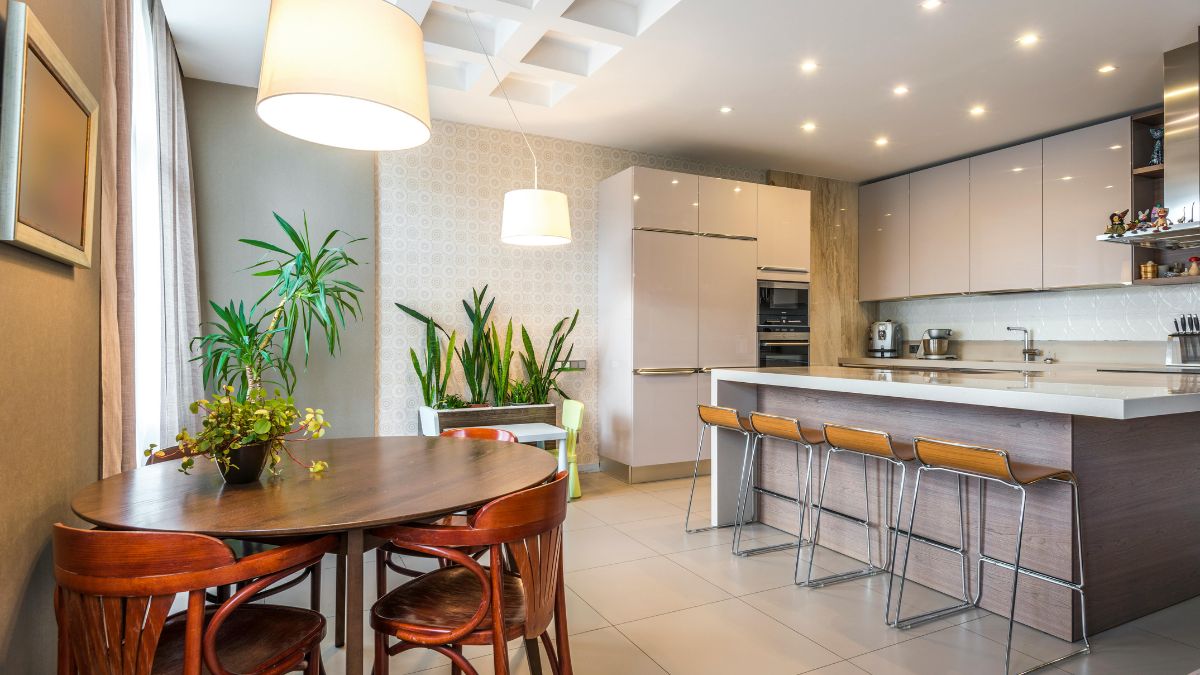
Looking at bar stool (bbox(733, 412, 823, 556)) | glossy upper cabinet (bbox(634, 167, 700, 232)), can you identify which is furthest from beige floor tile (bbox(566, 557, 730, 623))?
glossy upper cabinet (bbox(634, 167, 700, 232))

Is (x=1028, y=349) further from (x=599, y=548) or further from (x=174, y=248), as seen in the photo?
(x=174, y=248)

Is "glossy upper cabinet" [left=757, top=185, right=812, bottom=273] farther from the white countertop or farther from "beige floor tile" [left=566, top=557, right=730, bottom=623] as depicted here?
"beige floor tile" [left=566, top=557, right=730, bottom=623]

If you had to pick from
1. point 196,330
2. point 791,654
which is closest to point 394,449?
A: point 791,654

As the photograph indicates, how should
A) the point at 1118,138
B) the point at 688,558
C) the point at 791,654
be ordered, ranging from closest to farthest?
1. the point at 791,654
2. the point at 688,558
3. the point at 1118,138

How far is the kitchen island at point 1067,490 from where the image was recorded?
246 centimetres

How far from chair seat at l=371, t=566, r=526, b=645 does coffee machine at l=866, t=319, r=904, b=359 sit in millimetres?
5589

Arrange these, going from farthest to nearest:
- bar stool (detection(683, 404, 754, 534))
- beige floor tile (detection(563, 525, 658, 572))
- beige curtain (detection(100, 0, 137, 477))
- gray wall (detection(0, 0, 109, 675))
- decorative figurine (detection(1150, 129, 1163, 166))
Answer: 1. decorative figurine (detection(1150, 129, 1163, 166))
2. bar stool (detection(683, 404, 754, 534))
3. beige floor tile (detection(563, 525, 658, 572))
4. beige curtain (detection(100, 0, 137, 477))
5. gray wall (detection(0, 0, 109, 675))

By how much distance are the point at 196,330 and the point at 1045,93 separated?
5681 millimetres

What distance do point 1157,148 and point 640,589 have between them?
15.8 ft

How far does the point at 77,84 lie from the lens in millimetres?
1657

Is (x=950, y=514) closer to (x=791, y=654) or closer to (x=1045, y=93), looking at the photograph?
(x=791, y=654)

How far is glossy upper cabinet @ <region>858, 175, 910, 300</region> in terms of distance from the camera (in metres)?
6.25

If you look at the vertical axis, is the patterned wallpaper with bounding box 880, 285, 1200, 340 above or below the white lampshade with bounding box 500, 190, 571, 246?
below

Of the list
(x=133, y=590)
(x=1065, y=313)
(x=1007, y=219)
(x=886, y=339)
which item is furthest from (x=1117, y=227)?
(x=133, y=590)
